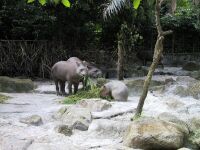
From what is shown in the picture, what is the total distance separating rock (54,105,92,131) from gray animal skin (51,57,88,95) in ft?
7.57

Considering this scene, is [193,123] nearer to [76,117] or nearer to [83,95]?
[76,117]

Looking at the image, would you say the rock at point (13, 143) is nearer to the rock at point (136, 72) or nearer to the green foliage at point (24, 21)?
the green foliage at point (24, 21)

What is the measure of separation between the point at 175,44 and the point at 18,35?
10.4m

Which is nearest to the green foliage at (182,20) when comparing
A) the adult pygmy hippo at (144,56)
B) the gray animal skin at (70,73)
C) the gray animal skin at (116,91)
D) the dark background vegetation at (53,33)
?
the adult pygmy hippo at (144,56)

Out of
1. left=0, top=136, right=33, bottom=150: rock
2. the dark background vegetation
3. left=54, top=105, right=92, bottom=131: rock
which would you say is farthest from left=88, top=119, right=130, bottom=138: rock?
the dark background vegetation

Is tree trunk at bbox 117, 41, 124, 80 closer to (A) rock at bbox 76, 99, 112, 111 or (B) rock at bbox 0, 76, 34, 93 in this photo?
(B) rock at bbox 0, 76, 34, 93

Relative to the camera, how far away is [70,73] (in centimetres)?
1055

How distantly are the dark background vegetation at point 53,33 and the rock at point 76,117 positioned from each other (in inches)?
276

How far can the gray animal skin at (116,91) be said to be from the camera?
9633 mm

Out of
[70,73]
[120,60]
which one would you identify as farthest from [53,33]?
[70,73]

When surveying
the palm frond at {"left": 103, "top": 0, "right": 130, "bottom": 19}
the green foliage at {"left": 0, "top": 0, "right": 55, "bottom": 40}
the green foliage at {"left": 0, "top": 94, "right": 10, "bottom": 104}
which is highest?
the palm frond at {"left": 103, "top": 0, "right": 130, "bottom": 19}

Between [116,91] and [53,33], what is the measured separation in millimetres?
6598

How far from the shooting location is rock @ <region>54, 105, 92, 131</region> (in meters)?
7.26

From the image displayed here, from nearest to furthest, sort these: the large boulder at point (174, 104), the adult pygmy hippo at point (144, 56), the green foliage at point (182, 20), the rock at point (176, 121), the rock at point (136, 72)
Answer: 1. the rock at point (176, 121)
2. the large boulder at point (174, 104)
3. the rock at point (136, 72)
4. the adult pygmy hippo at point (144, 56)
5. the green foliage at point (182, 20)
